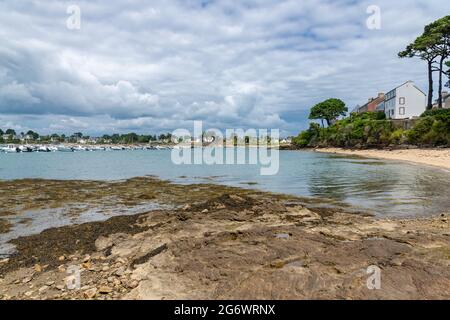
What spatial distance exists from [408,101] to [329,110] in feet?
110

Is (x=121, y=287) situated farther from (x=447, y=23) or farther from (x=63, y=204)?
(x=447, y=23)

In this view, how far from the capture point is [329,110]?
115m

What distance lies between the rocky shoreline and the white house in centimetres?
8305

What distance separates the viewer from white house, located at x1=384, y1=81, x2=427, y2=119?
82.2m

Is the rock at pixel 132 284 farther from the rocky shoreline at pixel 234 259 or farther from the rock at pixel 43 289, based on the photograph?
the rock at pixel 43 289

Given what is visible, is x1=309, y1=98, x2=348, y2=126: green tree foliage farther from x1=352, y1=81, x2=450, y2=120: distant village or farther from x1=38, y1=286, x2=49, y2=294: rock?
x1=38, y1=286, x2=49, y2=294: rock

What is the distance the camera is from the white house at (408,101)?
8219cm

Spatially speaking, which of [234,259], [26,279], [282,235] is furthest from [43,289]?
[282,235]

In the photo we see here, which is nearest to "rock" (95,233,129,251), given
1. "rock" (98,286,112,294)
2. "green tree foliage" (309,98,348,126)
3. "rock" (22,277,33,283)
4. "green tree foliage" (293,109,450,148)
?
"rock" (22,277,33,283)

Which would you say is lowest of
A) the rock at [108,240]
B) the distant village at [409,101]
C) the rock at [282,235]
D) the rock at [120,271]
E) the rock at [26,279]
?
the rock at [26,279]

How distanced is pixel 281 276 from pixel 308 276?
0.51 metres

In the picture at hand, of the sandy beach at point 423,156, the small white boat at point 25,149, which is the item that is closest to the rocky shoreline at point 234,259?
the sandy beach at point 423,156

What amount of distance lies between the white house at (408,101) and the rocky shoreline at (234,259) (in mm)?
83048
